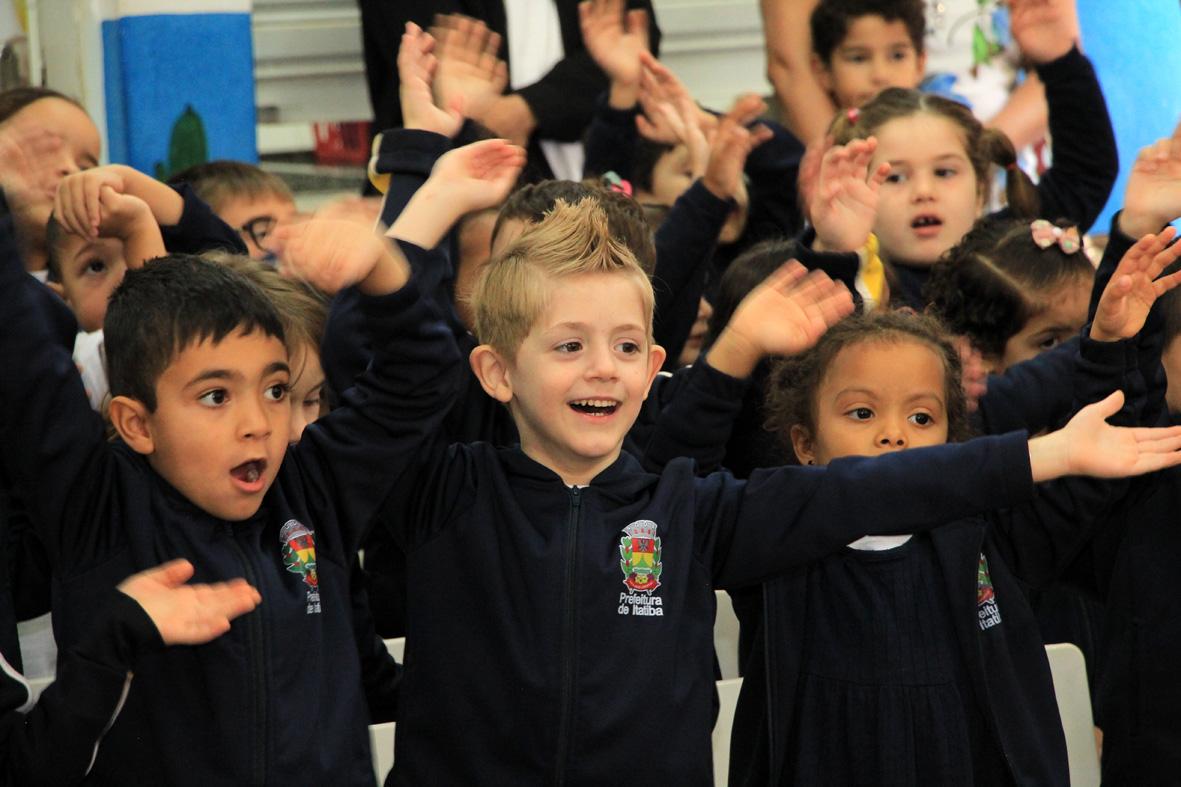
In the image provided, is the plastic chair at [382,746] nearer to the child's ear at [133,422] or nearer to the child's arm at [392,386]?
the child's arm at [392,386]

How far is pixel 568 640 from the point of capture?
2189 mm

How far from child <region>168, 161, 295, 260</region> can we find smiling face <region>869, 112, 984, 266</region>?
4.88 ft

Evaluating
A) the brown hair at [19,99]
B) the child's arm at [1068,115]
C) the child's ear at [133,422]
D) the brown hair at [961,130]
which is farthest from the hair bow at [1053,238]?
the brown hair at [19,99]

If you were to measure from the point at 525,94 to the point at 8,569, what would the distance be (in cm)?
242

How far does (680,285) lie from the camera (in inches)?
134

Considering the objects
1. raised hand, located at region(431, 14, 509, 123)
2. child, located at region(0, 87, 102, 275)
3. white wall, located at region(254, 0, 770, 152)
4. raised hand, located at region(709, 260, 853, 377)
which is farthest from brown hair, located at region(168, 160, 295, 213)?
raised hand, located at region(709, 260, 853, 377)

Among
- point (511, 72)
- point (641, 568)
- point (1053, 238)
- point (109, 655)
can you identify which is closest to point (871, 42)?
point (511, 72)

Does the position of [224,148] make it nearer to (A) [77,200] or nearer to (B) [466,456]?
(A) [77,200]

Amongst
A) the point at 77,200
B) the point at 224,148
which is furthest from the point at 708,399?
the point at 224,148

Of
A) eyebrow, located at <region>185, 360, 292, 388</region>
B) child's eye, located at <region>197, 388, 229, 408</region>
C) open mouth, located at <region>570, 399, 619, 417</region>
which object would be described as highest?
eyebrow, located at <region>185, 360, 292, 388</region>

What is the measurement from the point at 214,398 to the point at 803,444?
1.08 metres

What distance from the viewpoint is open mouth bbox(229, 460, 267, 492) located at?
84.4 inches

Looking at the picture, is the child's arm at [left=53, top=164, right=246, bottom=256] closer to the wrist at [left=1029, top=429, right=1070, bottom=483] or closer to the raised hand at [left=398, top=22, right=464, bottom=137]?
the raised hand at [left=398, top=22, right=464, bottom=137]

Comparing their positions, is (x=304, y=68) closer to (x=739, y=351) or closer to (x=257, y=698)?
(x=739, y=351)
